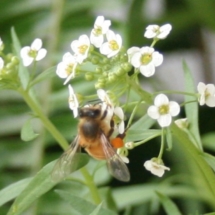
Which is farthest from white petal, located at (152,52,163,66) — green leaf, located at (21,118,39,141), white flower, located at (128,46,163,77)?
green leaf, located at (21,118,39,141)

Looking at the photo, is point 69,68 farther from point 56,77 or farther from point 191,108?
point 56,77

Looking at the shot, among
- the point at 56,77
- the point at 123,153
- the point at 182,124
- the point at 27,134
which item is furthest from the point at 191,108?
the point at 56,77

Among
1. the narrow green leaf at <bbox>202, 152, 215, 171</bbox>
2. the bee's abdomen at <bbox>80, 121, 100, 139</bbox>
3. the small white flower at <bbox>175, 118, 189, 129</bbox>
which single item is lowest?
the narrow green leaf at <bbox>202, 152, 215, 171</bbox>

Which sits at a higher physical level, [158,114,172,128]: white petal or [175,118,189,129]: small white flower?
[158,114,172,128]: white petal

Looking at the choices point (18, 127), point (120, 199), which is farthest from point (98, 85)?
point (18, 127)

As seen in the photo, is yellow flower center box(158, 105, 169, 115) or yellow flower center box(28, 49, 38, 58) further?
yellow flower center box(28, 49, 38, 58)

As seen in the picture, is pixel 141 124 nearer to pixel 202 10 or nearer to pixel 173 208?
pixel 173 208

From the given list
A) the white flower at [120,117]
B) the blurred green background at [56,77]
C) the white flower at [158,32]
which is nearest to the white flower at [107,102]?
the white flower at [120,117]

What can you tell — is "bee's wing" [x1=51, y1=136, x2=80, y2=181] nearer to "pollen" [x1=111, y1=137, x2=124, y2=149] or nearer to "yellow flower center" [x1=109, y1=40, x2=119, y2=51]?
"pollen" [x1=111, y1=137, x2=124, y2=149]

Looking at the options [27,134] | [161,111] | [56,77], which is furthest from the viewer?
[56,77]
